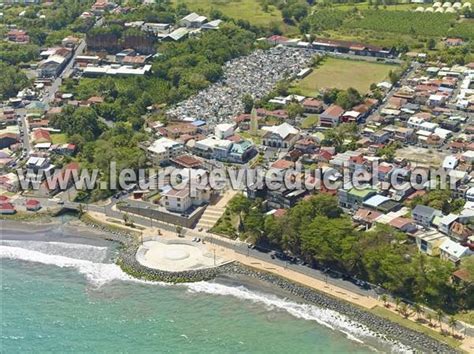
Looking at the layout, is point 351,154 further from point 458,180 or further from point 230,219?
point 230,219

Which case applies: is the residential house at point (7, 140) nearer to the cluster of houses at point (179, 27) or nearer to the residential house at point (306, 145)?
the residential house at point (306, 145)

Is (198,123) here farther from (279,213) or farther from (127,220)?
(279,213)

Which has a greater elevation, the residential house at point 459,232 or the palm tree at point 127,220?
the residential house at point 459,232

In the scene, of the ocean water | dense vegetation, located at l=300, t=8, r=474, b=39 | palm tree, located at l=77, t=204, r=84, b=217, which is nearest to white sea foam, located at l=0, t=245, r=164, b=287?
the ocean water

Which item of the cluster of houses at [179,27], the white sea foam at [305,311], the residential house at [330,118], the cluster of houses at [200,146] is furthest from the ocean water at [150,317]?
the cluster of houses at [179,27]

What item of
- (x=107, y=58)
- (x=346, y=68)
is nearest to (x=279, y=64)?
(x=346, y=68)

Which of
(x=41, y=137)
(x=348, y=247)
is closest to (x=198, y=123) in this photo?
(x=41, y=137)

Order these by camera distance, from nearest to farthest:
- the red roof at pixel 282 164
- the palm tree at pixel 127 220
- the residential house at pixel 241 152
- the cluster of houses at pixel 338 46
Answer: the palm tree at pixel 127 220 < the red roof at pixel 282 164 < the residential house at pixel 241 152 < the cluster of houses at pixel 338 46
